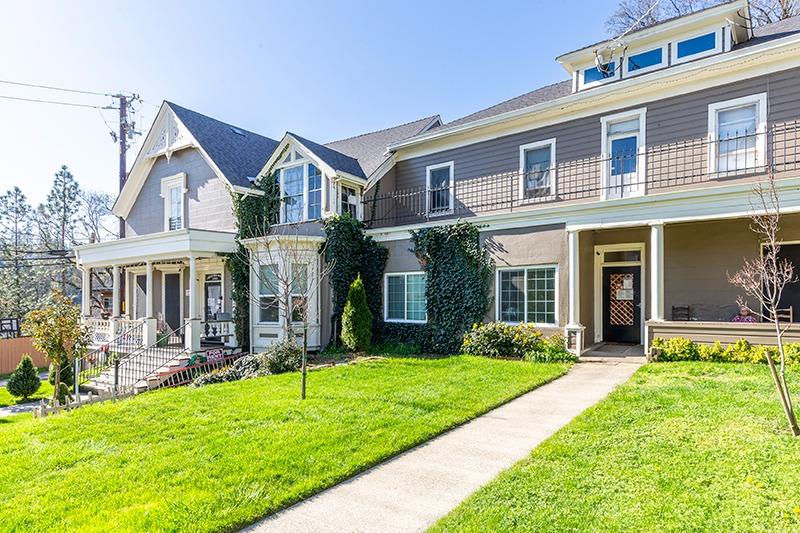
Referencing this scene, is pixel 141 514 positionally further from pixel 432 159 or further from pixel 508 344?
pixel 432 159

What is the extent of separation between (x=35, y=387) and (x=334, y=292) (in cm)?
948

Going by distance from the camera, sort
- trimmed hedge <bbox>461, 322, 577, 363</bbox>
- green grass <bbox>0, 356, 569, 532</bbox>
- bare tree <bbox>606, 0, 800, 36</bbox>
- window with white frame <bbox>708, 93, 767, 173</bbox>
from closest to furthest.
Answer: green grass <bbox>0, 356, 569, 532</bbox>
window with white frame <bbox>708, 93, 767, 173</bbox>
trimmed hedge <bbox>461, 322, 577, 363</bbox>
bare tree <bbox>606, 0, 800, 36</bbox>

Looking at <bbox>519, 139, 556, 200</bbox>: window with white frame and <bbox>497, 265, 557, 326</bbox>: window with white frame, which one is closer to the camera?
<bbox>497, 265, 557, 326</bbox>: window with white frame

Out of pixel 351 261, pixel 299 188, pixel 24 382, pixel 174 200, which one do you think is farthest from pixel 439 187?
pixel 24 382

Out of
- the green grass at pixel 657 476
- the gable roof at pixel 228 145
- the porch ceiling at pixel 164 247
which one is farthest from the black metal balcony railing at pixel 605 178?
the green grass at pixel 657 476

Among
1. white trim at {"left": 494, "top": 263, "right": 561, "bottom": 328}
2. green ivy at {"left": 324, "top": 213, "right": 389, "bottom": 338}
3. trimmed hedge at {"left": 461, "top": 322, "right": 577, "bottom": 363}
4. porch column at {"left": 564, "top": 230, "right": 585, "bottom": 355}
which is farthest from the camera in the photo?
green ivy at {"left": 324, "top": 213, "right": 389, "bottom": 338}

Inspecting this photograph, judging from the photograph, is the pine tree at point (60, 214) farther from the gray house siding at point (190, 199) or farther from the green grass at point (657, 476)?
the green grass at point (657, 476)

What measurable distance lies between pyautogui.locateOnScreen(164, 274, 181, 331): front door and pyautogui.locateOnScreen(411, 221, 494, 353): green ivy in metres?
10.7

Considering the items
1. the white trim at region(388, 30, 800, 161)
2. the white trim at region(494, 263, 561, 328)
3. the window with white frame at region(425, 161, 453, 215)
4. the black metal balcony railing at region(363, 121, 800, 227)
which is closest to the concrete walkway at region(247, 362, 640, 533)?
the white trim at region(494, 263, 561, 328)

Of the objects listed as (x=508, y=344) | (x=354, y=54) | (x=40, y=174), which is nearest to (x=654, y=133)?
(x=508, y=344)

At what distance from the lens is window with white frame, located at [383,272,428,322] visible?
44.2 ft

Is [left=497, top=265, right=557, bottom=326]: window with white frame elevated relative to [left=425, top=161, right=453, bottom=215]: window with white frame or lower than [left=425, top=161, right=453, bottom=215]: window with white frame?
lower

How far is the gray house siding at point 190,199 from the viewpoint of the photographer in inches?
640

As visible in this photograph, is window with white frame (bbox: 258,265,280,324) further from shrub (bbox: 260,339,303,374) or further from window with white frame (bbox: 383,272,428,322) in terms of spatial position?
window with white frame (bbox: 383,272,428,322)
